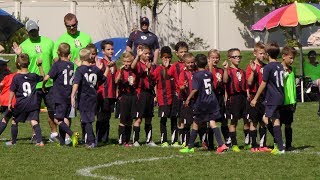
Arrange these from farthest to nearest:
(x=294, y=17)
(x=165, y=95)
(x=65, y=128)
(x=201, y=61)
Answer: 1. (x=294, y=17)
2. (x=165, y=95)
3. (x=65, y=128)
4. (x=201, y=61)

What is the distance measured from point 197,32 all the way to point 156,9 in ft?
8.57

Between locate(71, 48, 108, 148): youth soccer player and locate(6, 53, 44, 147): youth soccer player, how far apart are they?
92cm

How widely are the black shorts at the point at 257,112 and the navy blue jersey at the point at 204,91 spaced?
720 millimetres

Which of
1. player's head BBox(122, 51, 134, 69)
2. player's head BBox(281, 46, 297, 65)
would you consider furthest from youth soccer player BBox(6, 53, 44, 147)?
player's head BBox(281, 46, 297, 65)

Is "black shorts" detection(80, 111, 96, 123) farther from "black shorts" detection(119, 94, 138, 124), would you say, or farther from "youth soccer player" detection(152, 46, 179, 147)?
"youth soccer player" detection(152, 46, 179, 147)

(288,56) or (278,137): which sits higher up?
(288,56)

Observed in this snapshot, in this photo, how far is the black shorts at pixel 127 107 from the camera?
1691 centimetres

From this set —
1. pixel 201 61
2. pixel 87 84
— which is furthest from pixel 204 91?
pixel 87 84

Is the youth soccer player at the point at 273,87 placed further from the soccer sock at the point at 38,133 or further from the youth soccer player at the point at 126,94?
the soccer sock at the point at 38,133

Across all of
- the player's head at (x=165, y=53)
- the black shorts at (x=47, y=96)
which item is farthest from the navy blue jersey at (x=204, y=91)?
the black shorts at (x=47, y=96)

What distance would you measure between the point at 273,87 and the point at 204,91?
107 centimetres

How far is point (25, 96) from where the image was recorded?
16.9m

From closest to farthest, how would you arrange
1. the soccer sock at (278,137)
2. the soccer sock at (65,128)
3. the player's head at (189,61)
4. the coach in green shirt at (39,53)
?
1. the soccer sock at (278,137)
2. the player's head at (189,61)
3. the soccer sock at (65,128)
4. the coach in green shirt at (39,53)

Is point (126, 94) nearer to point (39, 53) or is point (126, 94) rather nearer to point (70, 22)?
point (70, 22)
